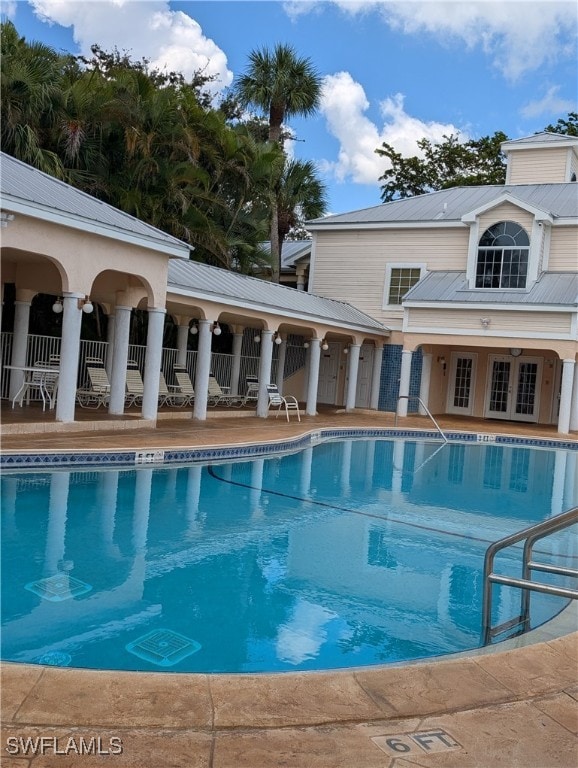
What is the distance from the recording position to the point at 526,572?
4.85 m

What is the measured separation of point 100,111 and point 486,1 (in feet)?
40.6

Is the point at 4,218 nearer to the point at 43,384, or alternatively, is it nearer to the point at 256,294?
the point at 43,384

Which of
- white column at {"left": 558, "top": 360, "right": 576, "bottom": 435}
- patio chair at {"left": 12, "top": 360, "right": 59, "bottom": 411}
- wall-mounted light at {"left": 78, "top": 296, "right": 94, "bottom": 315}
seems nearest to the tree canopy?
white column at {"left": 558, "top": 360, "right": 576, "bottom": 435}

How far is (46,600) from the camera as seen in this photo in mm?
5453

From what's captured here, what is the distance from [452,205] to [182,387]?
41.2 feet

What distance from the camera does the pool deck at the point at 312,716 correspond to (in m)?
2.92

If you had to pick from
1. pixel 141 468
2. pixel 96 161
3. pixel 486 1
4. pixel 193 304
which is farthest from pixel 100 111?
pixel 486 1

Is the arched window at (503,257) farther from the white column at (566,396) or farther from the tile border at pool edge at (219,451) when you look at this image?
the tile border at pool edge at (219,451)

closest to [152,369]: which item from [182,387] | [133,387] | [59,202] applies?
[133,387]

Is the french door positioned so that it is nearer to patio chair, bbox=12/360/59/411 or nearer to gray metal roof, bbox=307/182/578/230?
gray metal roof, bbox=307/182/578/230

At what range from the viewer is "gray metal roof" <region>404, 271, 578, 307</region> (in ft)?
Result: 68.1

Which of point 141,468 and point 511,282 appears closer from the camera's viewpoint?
point 141,468

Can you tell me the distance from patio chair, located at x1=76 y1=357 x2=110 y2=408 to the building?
941cm

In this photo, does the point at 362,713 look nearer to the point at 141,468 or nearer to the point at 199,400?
the point at 141,468
